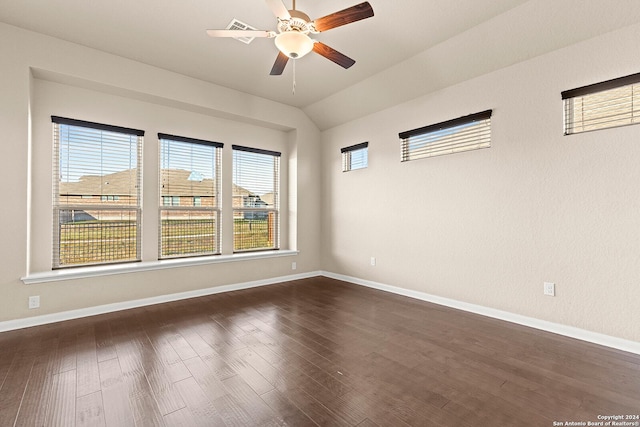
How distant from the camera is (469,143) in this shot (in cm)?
362

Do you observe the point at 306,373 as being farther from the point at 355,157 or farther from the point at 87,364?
the point at 355,157

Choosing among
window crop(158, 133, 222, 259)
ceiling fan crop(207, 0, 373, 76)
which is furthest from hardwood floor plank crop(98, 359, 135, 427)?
ceiling fan crop(207, 0, 373, 76)

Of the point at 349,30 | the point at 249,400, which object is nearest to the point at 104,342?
the point at 249,400

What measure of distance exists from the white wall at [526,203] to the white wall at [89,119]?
2225 millimetres

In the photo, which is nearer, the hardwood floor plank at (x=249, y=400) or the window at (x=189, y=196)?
the hardwood floor plank at (x=249, y=400)

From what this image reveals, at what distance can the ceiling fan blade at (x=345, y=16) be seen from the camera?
2.09 meters

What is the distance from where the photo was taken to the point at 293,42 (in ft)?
7.55

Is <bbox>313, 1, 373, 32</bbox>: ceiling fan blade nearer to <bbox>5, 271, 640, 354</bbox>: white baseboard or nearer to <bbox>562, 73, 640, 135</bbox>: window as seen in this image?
<bbox>562, 73, 640, 135</bbox>: window

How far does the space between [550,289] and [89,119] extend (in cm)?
567

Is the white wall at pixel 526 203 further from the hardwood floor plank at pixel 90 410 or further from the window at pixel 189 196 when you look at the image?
the hardwood floor plank at pixel 90 410

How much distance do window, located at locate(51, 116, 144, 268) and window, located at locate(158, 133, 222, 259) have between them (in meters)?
0.34

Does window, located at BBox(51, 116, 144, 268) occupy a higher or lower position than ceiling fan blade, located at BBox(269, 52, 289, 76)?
lower

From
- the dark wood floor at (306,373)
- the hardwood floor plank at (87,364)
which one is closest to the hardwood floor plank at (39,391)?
the dark wood floor at (306,373)

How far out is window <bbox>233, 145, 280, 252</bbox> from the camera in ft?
16.3
